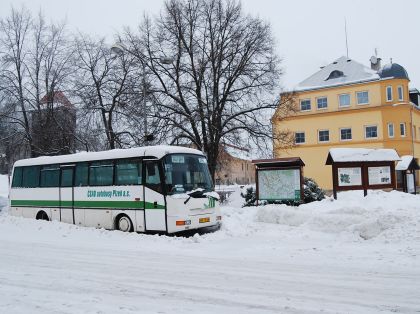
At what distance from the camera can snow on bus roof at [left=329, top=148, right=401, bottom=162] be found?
2036 cm

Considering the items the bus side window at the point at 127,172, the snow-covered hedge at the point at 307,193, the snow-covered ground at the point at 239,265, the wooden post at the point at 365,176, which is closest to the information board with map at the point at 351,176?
the wooden post at the point at 365,176

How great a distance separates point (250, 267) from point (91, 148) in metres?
24.0

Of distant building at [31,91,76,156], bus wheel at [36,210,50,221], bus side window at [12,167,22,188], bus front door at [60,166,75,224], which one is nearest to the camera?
bus front door at [60,166,75,224]

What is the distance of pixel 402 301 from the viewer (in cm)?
667

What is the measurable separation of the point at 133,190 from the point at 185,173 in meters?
2.06

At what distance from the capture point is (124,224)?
16.2m

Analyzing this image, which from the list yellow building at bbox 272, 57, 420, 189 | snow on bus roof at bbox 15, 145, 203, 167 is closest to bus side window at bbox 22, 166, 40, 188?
snow on bus roof at bbox 15, 145, 203, 167

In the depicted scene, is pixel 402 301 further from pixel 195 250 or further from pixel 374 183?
pixel 374 183

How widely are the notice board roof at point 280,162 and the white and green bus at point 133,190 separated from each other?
16.3 feet

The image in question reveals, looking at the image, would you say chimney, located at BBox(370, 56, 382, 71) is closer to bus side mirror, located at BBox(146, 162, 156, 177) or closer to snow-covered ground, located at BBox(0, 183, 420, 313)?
snow-covered ground, located at BBox(0, 183, 420, 313)

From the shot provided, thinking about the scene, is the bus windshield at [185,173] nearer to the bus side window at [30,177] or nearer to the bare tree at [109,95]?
the bus side window at [30,177]

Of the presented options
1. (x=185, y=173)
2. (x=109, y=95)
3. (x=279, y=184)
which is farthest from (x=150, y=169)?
(x=109, y=95)

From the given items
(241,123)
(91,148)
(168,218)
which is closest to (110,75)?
(91,148)

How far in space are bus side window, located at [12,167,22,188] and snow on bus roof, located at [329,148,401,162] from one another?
50.5 ft
